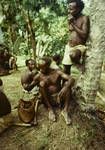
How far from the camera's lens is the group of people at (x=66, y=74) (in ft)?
18.7

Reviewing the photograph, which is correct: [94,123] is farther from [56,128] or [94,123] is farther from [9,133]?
[9,133]

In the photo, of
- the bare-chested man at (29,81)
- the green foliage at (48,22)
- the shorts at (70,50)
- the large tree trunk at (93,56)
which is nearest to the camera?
the large tree trunk at (93,56)

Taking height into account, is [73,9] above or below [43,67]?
above

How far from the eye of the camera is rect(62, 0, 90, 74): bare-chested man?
18.6ft

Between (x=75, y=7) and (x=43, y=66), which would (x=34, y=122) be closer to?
(x=43, y=66)

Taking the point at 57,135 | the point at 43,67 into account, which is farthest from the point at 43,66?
the point at 57,135

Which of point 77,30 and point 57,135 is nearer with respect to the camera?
point 77,30

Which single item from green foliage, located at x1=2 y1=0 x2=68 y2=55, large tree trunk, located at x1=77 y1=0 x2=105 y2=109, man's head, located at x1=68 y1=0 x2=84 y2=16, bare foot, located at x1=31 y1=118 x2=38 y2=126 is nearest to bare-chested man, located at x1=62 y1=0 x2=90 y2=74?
man's head, located at x1=68 y1=0 x2=84 y2=16

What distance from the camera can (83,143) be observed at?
19.1 ft

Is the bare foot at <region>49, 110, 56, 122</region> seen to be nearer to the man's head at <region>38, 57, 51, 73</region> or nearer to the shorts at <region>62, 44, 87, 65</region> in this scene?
the man's head at <region>38, 57, 51, 73</region>

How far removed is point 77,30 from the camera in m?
5.68

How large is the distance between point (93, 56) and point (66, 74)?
539mm

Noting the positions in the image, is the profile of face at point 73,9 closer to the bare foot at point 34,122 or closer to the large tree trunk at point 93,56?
the large tree trunk at point 93,56

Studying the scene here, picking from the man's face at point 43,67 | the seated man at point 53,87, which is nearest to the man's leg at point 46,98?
the seated man at point 53,87
